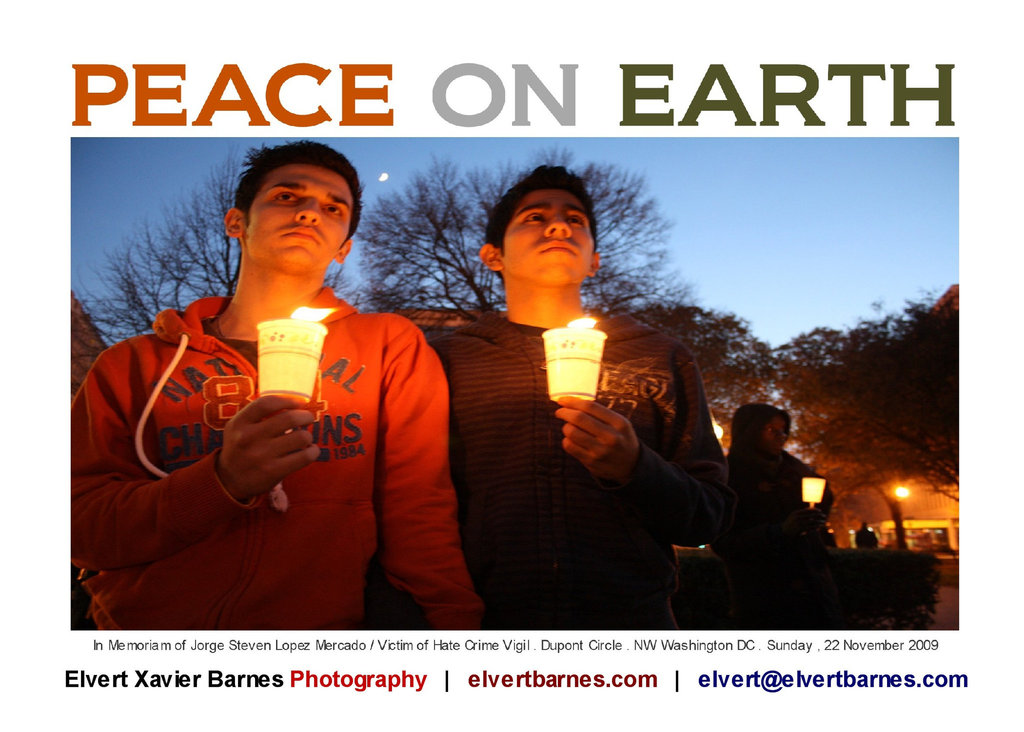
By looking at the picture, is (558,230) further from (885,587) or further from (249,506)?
(885,587)

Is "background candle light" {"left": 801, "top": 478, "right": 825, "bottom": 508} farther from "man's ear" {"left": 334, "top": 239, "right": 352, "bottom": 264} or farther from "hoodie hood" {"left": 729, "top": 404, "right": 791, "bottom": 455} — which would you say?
"man's ear" {"left": 334, "top": 239, "right": 352, "bottom": 264}

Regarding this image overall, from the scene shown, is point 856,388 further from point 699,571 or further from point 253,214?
point 253,214

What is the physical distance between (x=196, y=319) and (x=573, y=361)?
147 cm

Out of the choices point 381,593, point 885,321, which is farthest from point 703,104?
point 885,321

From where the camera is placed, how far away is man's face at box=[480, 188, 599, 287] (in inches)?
136

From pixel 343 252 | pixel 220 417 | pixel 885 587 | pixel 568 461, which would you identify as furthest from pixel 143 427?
pixel 885 587

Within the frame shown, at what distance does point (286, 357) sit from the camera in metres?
2.55

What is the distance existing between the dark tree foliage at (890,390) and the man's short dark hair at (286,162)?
531 inches

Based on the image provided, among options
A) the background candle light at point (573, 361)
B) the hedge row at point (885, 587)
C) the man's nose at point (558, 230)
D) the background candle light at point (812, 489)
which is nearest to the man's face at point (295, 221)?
the man's nose at point (558, 230)

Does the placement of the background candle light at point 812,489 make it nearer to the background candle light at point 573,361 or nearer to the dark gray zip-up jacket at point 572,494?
the dark gray zip-up jacket at point 572,494

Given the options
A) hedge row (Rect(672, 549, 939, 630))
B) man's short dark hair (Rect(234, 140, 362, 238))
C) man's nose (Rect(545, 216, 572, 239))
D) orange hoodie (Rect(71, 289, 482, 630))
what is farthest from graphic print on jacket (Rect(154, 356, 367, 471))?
hedge row (Rect(672, 549, 939, 630))

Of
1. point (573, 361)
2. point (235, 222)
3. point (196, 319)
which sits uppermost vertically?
point (235, 222)

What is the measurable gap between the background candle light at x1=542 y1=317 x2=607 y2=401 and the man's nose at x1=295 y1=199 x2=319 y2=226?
110cm

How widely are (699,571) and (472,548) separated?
22.2ft
